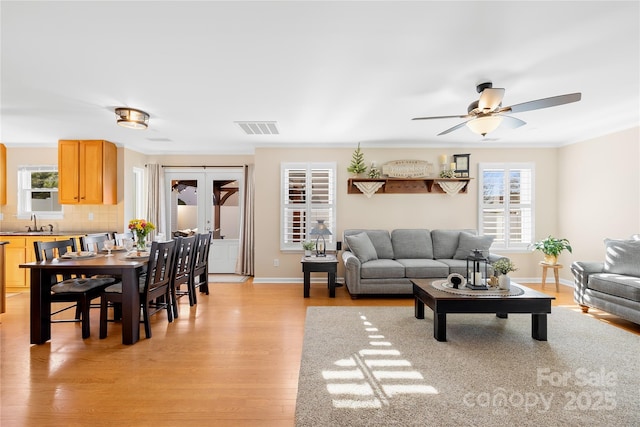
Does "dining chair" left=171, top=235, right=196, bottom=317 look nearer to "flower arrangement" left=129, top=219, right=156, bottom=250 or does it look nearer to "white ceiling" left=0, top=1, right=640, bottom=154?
"flower arrangement" left=129, top=219, right=156, bottom=250

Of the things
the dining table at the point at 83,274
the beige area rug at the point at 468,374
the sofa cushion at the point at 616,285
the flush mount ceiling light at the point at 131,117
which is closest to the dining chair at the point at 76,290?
the dining table at the point at 83,274

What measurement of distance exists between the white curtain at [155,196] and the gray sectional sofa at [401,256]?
3680mm

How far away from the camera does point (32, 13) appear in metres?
2.02

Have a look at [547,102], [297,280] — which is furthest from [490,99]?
[297,280]

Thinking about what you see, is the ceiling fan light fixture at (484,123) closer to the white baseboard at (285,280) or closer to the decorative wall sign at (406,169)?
the decorative wall sign at (406,169)

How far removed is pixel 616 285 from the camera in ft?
11.9

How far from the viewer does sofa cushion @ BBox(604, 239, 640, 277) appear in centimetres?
376

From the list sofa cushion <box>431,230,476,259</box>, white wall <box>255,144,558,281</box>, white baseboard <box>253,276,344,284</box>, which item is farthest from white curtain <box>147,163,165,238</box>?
sofa cushion <box>431,230,476,259</box>

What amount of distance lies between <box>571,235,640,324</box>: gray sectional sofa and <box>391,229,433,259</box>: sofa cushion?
1.97 metres

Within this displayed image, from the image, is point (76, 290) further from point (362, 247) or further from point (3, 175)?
point (3, 175)

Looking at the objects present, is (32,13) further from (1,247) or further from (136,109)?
(1,247)

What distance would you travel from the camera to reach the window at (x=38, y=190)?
595cm

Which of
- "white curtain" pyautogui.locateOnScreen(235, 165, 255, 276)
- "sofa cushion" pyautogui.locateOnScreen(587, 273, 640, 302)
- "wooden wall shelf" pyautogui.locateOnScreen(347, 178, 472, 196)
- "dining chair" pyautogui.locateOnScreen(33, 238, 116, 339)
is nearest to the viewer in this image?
"dining chair" pyautogui.locateOnScreen(33, 238, 116, 339)

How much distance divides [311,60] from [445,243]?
13.2 feet
